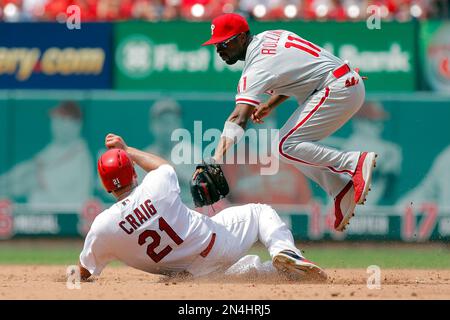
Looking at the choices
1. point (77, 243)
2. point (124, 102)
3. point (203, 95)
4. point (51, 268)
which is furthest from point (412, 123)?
point (51, 268)

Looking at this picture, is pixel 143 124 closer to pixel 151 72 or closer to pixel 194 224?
pixel 151 72

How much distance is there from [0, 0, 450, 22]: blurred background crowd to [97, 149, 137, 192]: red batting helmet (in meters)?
7.23

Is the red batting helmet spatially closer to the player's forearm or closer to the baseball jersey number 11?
the player's forearm

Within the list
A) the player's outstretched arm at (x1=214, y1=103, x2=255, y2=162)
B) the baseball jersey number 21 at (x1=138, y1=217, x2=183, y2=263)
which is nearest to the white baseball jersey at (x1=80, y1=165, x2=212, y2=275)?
the baseball jersey number 21 at (x1=138, y1=217, x2=183, y2=263)

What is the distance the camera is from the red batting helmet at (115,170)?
7.14 meters

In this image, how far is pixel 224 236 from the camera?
299 inches

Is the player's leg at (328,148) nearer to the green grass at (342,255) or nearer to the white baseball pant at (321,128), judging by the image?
the white baseball pant at (321,128)

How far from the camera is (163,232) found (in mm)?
7250

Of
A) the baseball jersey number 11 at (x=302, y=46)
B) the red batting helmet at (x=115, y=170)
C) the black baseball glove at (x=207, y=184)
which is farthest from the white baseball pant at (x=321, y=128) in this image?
the red batting helmet at (x=115, y=170)

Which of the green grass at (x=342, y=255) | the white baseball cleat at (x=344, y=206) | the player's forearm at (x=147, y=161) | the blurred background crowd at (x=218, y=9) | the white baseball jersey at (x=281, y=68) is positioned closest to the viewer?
the player's forearm at (x=147, y=161)

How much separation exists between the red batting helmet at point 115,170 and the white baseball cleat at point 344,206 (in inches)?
73.5

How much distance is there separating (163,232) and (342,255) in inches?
238

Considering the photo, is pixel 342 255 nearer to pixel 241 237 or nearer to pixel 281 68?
pixel 241 237

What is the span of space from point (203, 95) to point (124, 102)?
3.71 ft
